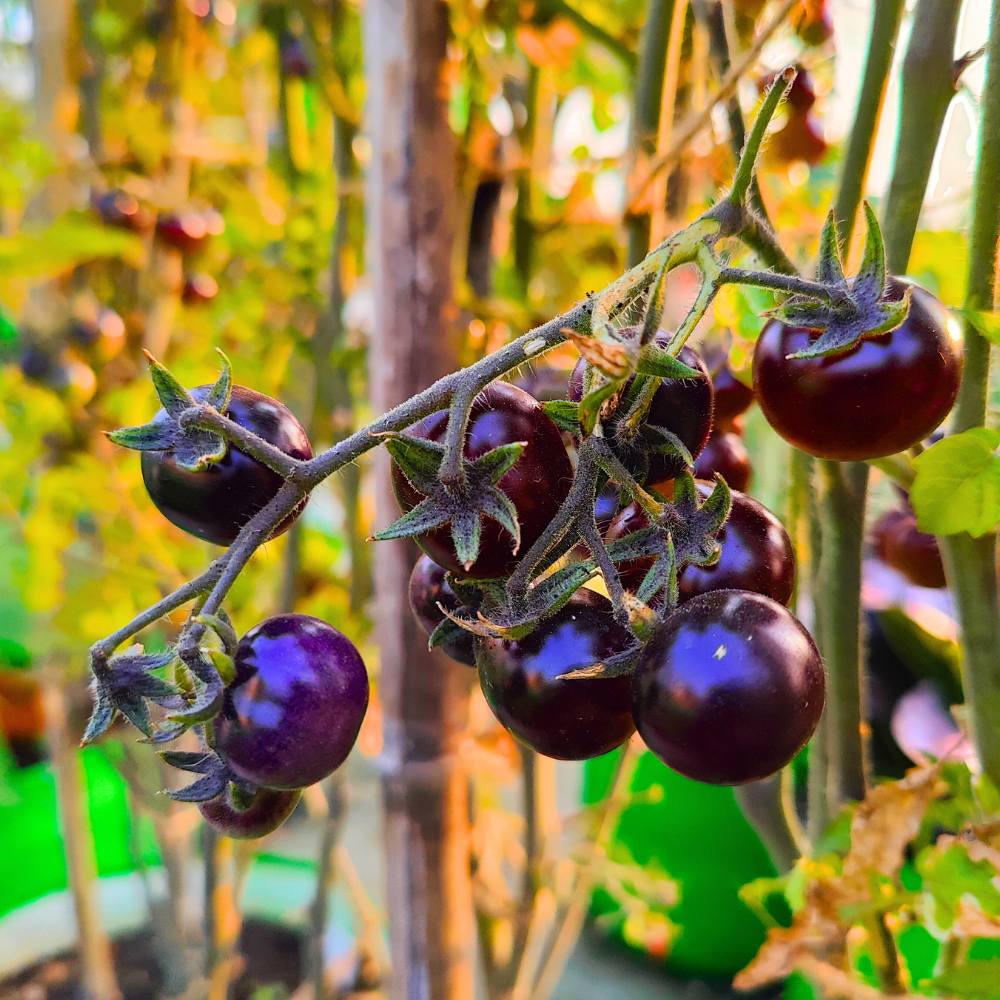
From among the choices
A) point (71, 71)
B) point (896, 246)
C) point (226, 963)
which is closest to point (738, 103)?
point (896, 246)

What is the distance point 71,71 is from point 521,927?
1.23m

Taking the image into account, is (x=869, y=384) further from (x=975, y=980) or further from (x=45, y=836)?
(x=45, y=836)

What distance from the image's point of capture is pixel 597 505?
35 cm

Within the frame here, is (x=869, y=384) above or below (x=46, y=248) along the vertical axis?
below

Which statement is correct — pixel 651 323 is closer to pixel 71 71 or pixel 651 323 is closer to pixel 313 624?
pixel 313 624

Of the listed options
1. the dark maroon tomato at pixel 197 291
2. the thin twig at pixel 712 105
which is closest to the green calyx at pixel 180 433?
the thin twig at pixel 712 105

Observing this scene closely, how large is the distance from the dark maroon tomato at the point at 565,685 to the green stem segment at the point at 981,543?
0.70ft

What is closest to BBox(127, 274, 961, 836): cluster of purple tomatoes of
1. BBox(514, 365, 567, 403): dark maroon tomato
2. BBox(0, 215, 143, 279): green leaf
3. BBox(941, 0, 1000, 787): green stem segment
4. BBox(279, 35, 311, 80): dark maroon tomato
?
BBox(941, 0, 1000, 787): green stem segment

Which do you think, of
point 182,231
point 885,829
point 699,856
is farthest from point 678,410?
point 699,856

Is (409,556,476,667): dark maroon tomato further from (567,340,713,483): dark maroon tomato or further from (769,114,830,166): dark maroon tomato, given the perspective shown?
(769,114,830,166): dark maroon tomato

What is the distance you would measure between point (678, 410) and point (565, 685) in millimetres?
102

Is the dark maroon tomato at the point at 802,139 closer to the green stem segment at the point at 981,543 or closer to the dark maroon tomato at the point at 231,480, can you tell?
the green stem segment at the point at 981,543

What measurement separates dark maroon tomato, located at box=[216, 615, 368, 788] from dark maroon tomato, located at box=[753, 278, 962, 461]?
18 centimetres

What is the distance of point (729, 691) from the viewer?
0.26 metres
